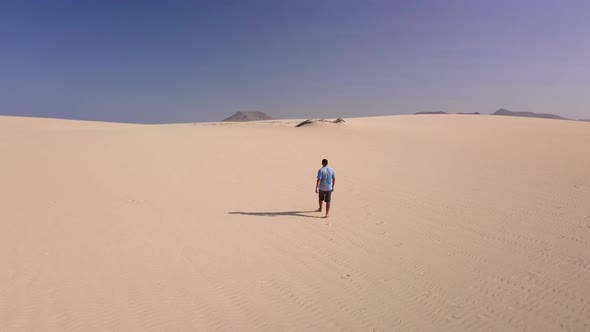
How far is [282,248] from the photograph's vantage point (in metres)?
6.43

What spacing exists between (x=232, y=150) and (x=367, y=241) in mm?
12126

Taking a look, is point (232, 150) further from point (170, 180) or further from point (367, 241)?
point (367, 241)

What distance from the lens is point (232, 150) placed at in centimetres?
1777

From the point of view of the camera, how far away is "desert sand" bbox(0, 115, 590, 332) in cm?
434

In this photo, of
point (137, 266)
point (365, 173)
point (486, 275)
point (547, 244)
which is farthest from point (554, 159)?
point (137, 266)

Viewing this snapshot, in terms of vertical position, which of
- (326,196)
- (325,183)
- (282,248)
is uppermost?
(325,183)

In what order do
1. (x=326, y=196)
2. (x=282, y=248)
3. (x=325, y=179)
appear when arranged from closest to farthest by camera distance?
(x=282, y=248) < (x=326, y=196) < (x=325, y=179)

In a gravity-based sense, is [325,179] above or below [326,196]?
above

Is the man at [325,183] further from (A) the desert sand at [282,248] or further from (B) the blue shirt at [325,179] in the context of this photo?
(A) the desert sand at [282,248]

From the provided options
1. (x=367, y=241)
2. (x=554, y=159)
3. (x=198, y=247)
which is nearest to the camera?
(x=198, y=247)

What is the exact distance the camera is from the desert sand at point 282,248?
4.34 m

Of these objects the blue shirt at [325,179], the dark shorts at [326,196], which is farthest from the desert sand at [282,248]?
the blue shirt at [325,179]

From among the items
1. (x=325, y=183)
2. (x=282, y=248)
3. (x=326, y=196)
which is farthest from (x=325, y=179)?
(x=282, y=248)

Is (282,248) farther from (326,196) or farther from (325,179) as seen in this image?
(325,179)
